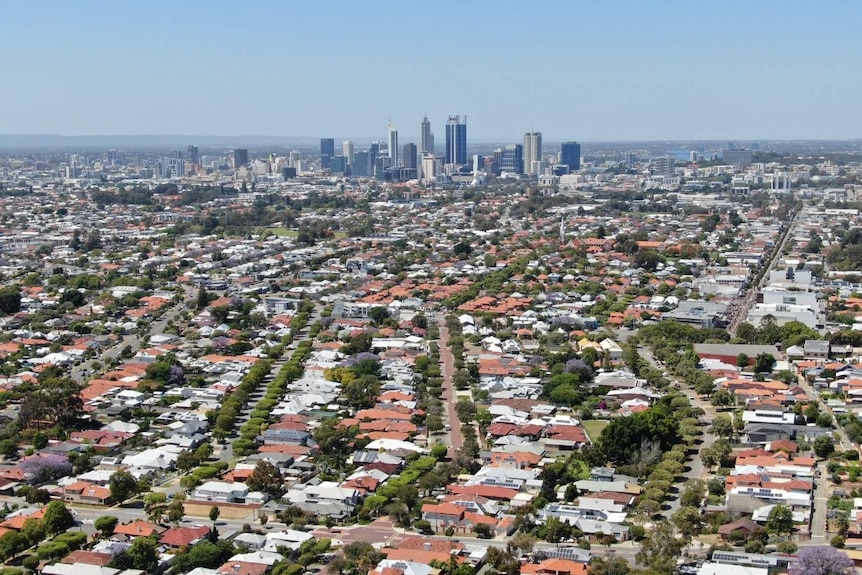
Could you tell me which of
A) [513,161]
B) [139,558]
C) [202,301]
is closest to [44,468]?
[139,558]

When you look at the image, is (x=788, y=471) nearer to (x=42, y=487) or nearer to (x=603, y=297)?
(x=42, y=487)

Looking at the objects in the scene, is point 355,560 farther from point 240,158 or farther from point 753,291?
point 240,158

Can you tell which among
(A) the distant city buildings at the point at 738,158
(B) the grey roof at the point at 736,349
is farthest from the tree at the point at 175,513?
(A) the distant city buildings at the point at 738,158

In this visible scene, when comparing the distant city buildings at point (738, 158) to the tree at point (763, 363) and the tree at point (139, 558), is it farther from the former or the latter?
the tree at point (139, 558)

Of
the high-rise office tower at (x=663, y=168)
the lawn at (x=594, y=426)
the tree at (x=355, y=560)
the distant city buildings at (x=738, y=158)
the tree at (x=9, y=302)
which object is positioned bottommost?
the lawn at (x=594, y=426)

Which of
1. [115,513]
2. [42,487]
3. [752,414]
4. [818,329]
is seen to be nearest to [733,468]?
[752,414]

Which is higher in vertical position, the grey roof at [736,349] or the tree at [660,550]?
the grey roof at [736,349]
